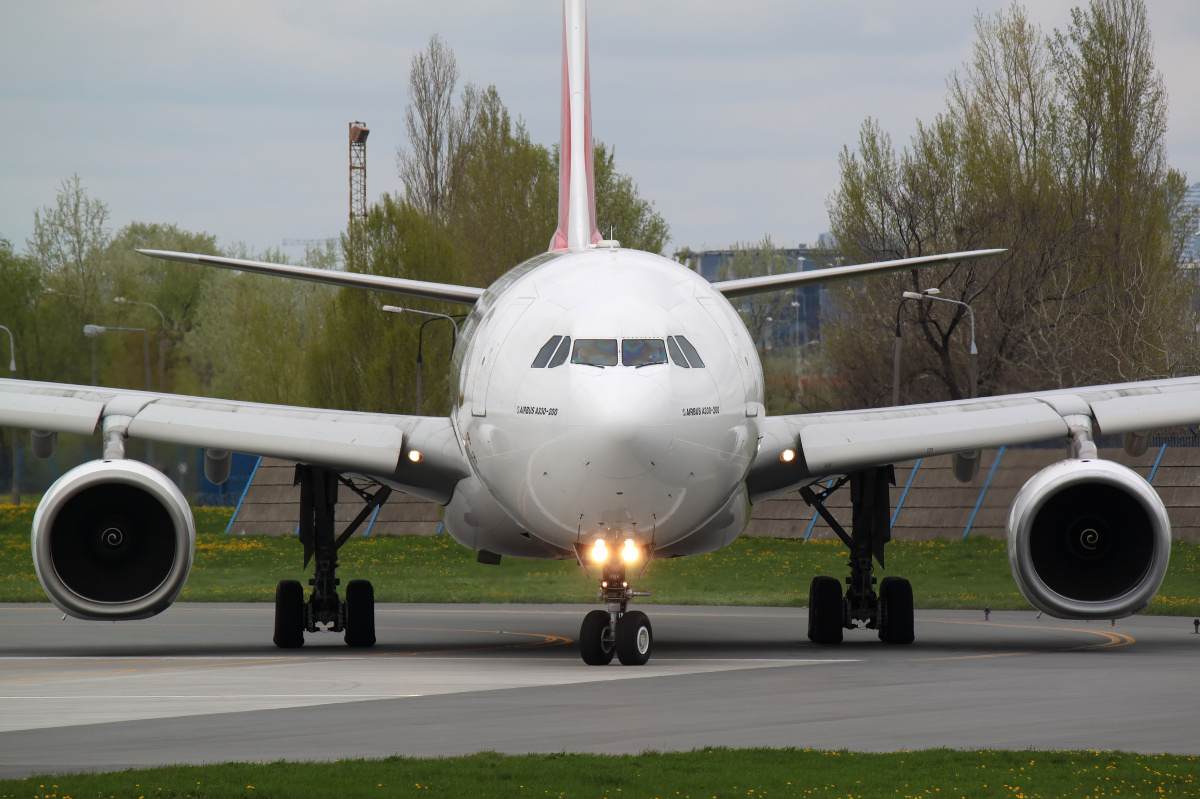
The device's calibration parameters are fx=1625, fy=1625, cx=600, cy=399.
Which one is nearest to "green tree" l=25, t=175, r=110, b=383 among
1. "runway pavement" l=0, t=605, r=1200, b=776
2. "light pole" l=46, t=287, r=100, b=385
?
"light pole" l=46, t=287, r=100, b=385

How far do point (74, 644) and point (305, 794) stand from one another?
462 inches

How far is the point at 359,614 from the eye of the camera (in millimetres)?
18891

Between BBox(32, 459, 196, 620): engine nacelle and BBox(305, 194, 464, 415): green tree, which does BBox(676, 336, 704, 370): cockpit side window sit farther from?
BBox(305, 194, 464, 415): green tree

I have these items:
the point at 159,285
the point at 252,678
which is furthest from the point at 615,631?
the point at 159,285

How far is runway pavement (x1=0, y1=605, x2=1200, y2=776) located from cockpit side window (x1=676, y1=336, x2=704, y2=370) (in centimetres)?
275

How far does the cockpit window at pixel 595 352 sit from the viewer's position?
46.6 ft

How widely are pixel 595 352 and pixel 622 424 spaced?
0.97m

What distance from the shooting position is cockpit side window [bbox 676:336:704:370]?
14.5 metres

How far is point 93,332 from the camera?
196 feet

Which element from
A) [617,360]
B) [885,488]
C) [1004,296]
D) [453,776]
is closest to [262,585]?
[885,488]

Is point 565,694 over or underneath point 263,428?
underneath

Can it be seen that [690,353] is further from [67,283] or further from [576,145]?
[67,283]

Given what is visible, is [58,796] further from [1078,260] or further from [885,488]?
[1078,260]

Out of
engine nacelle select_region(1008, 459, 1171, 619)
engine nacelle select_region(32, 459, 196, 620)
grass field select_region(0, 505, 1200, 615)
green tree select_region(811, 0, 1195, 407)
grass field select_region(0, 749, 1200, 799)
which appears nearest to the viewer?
grass field select_region(0, 749, 1200, 799)
